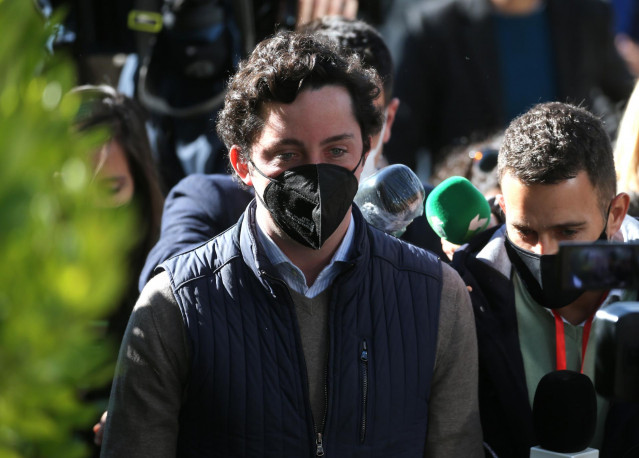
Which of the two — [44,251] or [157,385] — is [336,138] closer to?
[157,385]

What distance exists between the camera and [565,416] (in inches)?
76.0

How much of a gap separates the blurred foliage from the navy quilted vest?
4.12 feet

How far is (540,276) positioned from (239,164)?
0.86m

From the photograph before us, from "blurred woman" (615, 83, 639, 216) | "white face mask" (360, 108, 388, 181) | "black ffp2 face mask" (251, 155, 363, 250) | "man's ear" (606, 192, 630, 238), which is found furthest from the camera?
"blurred woman" (615, 83, 639, 216)

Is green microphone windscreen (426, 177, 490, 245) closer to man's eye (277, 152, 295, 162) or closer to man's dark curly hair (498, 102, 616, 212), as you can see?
man's dark curly hair (498, 102, 616, 212)

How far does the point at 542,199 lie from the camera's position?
2.40m

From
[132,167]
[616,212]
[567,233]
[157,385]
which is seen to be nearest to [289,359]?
[157,385]

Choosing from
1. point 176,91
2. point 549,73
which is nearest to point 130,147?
point 176,91

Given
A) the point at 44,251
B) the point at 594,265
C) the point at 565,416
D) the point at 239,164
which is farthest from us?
the point at 239,164

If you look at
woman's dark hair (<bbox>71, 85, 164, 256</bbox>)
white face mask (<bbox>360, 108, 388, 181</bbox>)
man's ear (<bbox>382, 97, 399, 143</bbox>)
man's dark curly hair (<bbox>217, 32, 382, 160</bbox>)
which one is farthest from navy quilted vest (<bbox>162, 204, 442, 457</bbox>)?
woman's dark hair (<bbox>71, 85, 164, 256</bbox>)

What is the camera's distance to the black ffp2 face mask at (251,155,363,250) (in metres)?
2.04

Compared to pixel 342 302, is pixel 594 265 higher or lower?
higher

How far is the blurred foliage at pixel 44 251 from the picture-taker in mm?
673

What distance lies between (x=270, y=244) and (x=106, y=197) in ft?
4.49
